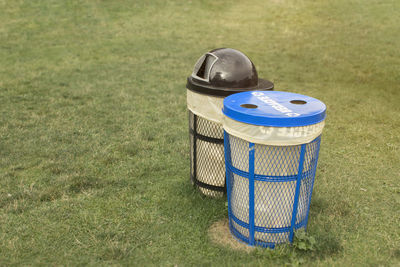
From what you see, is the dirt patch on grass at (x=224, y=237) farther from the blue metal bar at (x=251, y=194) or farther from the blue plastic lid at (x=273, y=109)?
the blue plastic lid at (x=273, y=109)

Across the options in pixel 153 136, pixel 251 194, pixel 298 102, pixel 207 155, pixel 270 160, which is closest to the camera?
pixel 270 160

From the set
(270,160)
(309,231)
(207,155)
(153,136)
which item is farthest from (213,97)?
(153,136)

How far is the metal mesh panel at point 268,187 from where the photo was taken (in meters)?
3.02

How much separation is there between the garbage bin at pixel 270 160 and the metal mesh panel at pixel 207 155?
1.65 ft

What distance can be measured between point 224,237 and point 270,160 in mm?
909

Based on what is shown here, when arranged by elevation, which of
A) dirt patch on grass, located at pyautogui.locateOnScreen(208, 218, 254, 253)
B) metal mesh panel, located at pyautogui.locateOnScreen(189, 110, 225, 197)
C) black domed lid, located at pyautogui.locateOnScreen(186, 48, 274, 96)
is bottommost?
dirt patch on grass, located at pyautogui.locateOnScreen(208, 218, 254, 253)

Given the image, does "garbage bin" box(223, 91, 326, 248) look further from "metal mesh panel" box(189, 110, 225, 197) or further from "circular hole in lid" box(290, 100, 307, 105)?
"metal mesh panel" box(189, 110, 225, 197)

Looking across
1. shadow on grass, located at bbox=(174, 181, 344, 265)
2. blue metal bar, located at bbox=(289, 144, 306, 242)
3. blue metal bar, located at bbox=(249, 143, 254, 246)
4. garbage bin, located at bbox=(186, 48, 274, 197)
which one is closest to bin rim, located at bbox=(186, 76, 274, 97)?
garbage bin, located at bbox=(186, 48, 274, 197)

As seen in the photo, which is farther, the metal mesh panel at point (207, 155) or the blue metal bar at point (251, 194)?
the metal mesh panel at point (207, 155)

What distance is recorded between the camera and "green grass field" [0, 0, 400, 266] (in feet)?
11.3

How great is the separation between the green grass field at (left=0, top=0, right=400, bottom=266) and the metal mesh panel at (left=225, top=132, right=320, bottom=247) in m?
0.18

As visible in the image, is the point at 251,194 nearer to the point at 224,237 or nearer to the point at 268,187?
the point at 268,187

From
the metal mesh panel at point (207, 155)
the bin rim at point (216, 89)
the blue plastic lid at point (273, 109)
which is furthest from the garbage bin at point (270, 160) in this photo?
Result: the metal mesh panel at point (207, 155)

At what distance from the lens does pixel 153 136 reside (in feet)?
19.1
